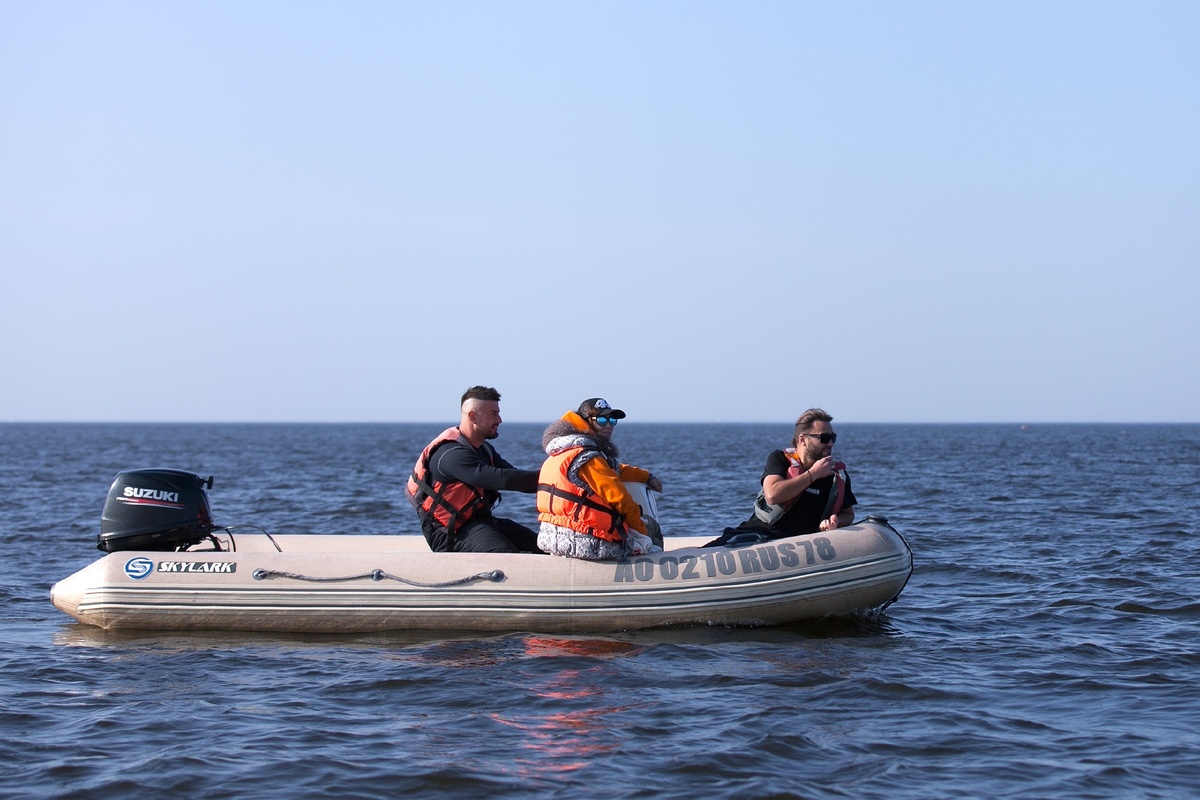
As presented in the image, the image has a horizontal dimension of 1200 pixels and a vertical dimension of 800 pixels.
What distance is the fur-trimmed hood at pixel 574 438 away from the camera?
7168 millimetres

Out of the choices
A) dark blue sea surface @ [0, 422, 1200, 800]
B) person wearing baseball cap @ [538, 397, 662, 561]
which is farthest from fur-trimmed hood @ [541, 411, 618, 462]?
dark blue sea surface @ [0, 422, 1200, 800]

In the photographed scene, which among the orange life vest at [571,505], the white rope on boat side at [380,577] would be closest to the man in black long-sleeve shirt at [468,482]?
the orange life vest at [571,505]

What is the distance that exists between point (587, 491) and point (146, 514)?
2.78 m

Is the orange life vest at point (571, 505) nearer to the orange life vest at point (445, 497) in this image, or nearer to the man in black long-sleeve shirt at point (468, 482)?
Result: the man in black long-sleeve shirt at point (468, 482)

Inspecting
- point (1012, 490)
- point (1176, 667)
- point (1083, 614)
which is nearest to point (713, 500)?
point (1012, 490)

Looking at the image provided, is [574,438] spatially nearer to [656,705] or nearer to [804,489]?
[804,489]

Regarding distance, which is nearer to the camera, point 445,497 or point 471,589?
point 471,589

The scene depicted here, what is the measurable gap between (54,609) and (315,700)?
344cm

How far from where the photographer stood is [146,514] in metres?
7.59

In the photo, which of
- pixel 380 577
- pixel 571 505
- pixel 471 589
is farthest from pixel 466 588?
pixel 571 505

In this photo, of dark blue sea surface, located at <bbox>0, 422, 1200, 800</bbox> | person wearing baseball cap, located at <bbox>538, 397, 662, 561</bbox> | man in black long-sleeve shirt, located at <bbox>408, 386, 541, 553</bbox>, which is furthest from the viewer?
man in black long-sleeve shirt, located at <bbox>408, 386, 541, 553</bbox>

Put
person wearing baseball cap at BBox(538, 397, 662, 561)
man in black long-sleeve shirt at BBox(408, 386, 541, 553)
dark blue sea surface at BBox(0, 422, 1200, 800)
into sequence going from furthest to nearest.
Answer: man in black long-sleeve shirt at BBox(408, 386, 541, 553) → person wearing baseball cap at BBox(538, 397, 662, 561) → dark blue sea surface at BBox(0, 422, 1200, 800)

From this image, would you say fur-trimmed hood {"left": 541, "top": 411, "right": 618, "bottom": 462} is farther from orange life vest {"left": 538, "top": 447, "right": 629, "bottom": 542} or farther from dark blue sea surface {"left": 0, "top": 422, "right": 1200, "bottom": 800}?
dark blue sea surface {"left": 0, "top": 422, "right": 1200, "bottom": 800}

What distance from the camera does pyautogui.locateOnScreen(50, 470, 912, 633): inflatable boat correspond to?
7363 millimetres
